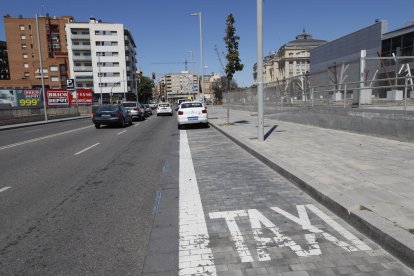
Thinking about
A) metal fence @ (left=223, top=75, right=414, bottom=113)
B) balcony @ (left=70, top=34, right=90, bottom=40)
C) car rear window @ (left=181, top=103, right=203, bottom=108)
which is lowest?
car rear window @ (left=181, top=103, right=203, bottom=108)

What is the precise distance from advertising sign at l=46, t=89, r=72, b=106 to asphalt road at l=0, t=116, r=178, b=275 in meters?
32.1

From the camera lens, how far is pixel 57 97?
39.3m

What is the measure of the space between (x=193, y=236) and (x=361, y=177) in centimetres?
337

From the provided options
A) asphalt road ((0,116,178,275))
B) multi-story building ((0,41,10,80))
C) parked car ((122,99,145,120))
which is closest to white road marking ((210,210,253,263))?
asphalt road ((0,116,178,275))

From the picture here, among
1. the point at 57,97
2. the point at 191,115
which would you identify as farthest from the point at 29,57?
the point at 191,115

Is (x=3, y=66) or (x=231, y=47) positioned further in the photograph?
(x=3, y=66)

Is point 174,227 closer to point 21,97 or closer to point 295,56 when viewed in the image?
point 21,97

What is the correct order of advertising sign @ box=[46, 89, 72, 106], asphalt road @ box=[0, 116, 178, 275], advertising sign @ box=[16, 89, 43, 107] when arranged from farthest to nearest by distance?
1. advertising sign @ box=[46, 89, 72, 106]
2. advertising sign @ box=[16, 89, 43, 107]
3. asphalt road @ box=[0, 116, 178, 275]

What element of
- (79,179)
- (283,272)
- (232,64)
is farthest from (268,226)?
(232,64)

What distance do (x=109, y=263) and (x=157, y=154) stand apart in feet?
23.1

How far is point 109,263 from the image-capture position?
334cm

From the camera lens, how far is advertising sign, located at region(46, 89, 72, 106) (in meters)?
38.2

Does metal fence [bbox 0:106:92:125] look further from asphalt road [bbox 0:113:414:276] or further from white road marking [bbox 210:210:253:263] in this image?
white road marking [bbox 210:210:253:263]

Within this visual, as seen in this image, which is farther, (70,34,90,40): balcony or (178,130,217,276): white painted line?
(70,34,90,40): balcony
